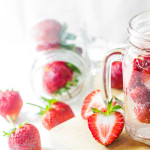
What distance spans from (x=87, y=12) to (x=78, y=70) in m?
0.64

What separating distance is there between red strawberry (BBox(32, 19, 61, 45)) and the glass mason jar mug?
52 cm

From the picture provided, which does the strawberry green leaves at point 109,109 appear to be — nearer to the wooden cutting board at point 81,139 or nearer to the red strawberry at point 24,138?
the wooden cutting board at point 81,139

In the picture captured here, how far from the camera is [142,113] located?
3.10 feet

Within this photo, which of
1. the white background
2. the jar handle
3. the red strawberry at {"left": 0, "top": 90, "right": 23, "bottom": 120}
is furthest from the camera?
the white background

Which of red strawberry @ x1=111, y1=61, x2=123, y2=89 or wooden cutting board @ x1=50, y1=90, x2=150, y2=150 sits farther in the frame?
red strawberry @ x1=111, y1=61, x2=123, y2=89

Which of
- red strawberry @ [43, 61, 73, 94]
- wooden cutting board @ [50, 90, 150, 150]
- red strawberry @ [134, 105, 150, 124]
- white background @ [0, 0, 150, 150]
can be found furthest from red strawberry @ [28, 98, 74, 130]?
white background @ [0, 0, 150, 150]

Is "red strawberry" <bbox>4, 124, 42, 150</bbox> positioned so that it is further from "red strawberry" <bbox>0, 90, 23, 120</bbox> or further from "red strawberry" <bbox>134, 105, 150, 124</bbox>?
"red strawberry" <bbox>134, 105, 150, 124</bbox>

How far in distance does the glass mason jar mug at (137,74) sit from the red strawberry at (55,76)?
39 cm

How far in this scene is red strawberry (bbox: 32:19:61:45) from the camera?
1.53 m

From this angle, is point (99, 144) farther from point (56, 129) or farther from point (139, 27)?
point (139, 27)

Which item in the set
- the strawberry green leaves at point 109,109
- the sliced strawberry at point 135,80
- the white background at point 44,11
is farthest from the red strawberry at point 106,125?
the white background at point 44,11

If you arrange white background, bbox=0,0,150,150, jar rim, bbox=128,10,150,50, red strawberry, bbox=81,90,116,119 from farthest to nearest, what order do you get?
white background, bbox=0,0,150,150 → red strawberry, bbox=81,90,116,119 → jar rim, bbox=128,10,150,50

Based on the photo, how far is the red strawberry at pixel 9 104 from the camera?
129 centimetres

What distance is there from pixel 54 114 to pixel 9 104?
186 mm
